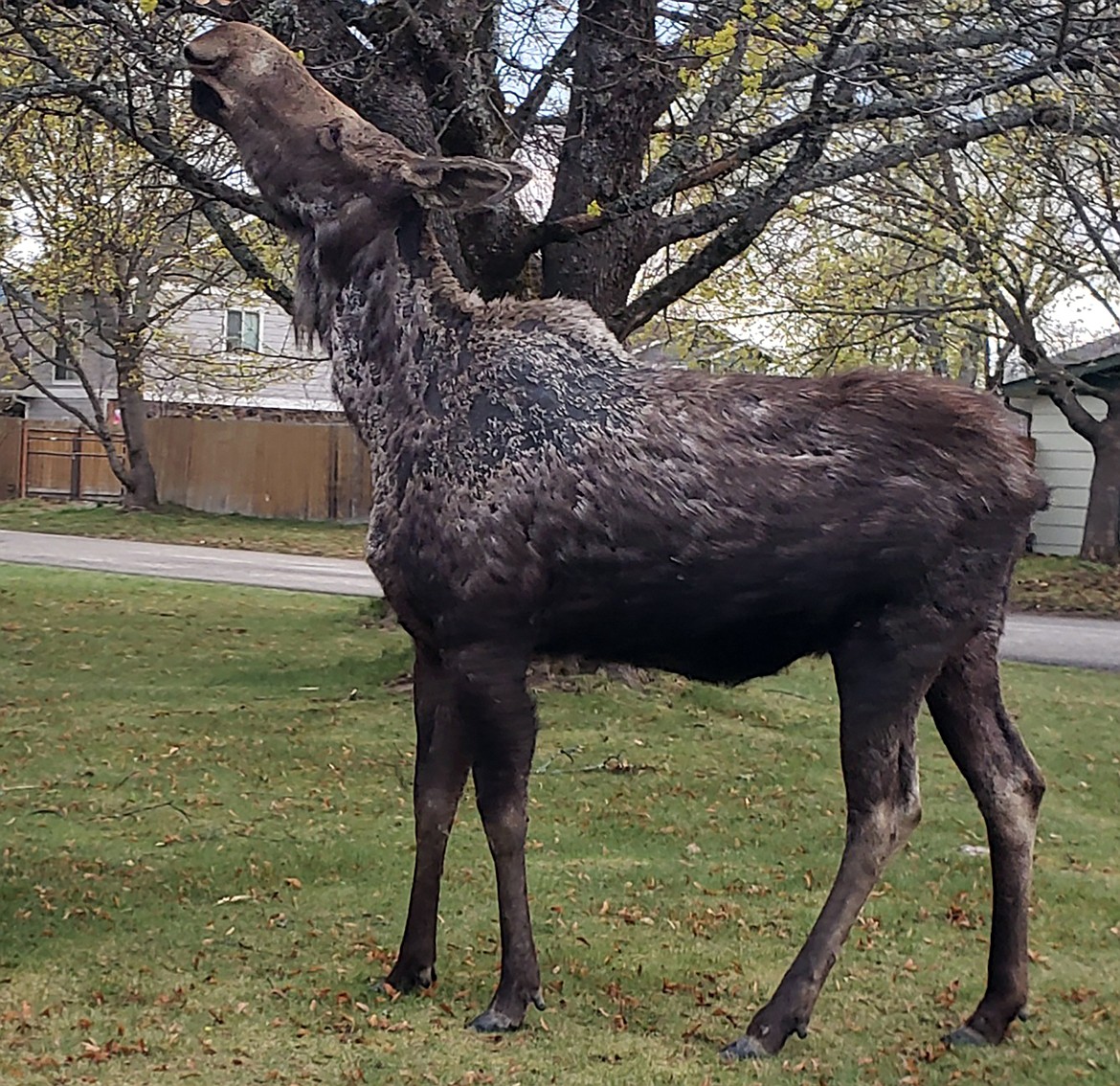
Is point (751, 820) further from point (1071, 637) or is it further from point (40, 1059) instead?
point (1071, 637)

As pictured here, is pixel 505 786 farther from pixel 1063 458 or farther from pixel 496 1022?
pixel 1063 458

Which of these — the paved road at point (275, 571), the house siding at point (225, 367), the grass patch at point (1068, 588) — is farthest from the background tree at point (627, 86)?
the grass patch at point (1068, 588)

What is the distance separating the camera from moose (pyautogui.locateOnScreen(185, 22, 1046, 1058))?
16.4 ft

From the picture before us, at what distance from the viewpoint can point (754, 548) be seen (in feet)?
16.4

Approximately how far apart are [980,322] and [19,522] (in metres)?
20.2

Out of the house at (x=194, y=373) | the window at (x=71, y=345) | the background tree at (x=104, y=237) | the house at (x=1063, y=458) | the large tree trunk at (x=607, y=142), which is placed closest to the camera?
the large tree trunk at (x=607, y=142)

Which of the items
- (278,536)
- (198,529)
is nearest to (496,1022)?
(278,536)

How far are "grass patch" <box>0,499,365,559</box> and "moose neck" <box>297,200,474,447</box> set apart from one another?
2221 centimetres

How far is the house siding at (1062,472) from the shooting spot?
2722 centimetres

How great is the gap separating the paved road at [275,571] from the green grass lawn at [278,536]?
834mm

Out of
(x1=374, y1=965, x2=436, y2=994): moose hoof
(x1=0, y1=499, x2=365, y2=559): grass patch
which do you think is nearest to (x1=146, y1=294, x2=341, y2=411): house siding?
(x1=0, y1=499, x2=365, y2=559): grass patch

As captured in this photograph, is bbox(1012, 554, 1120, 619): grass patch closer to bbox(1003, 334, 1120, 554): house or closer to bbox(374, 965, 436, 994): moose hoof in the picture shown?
bbox(1003, 334, 1120, 554): house

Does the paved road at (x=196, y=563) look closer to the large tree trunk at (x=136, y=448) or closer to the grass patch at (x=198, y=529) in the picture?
the grass patch at (x=198, y=529)

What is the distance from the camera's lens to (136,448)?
3284 cm
